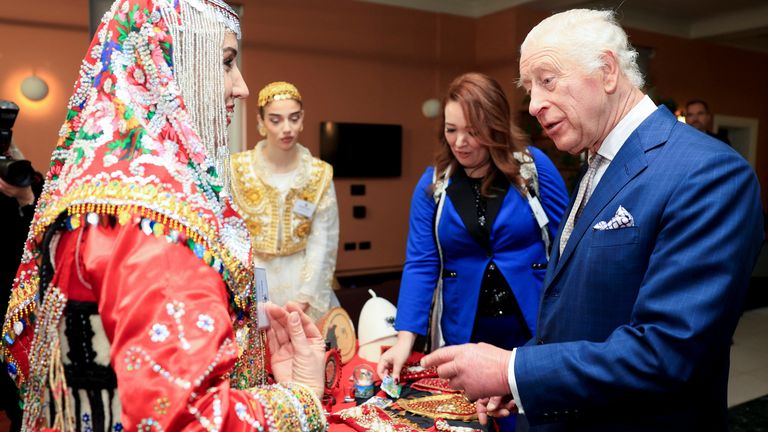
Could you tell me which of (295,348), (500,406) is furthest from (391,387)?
(295,348)

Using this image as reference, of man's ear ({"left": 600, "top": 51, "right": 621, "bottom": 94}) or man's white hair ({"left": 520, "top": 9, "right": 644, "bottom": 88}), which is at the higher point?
man's white hair ({"left": 520, "top": 9, "right": 644, "bottom": 88})

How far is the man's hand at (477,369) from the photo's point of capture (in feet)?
3.78

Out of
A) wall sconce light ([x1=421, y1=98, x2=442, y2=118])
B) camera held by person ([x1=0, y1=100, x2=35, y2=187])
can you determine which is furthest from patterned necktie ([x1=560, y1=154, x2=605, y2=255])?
wall sconce light ([x1=421, y1=98, x2=442, y2=118])

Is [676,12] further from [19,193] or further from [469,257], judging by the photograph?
[19,193]

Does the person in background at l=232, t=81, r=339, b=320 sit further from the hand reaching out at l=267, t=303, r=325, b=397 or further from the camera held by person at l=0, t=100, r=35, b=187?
the hand reaching out at l=267, t=303, r=325, b=397

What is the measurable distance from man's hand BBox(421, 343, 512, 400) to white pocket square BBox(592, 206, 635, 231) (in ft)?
1.07

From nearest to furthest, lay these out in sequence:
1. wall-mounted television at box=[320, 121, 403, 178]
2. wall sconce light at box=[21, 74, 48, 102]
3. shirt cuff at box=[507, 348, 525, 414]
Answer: shirt cuff at box=[507, 348, 525, 414] < wall sconce light at box=[21, 74, 48, 102] < wall-mounted television at box=[320, 121, 403, 178]

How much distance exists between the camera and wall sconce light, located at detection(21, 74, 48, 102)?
4945 mm

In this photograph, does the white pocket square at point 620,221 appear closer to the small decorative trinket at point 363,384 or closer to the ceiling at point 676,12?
the small decorative trinket at point 363,384

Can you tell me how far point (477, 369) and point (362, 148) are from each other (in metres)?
5.68

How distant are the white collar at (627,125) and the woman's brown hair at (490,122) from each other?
87cm

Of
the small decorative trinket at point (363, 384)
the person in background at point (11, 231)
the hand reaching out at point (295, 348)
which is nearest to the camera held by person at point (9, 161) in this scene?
the person in background at point (11, 231)

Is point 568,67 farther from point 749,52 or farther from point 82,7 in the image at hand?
point 749,52

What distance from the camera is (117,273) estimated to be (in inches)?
33.1
